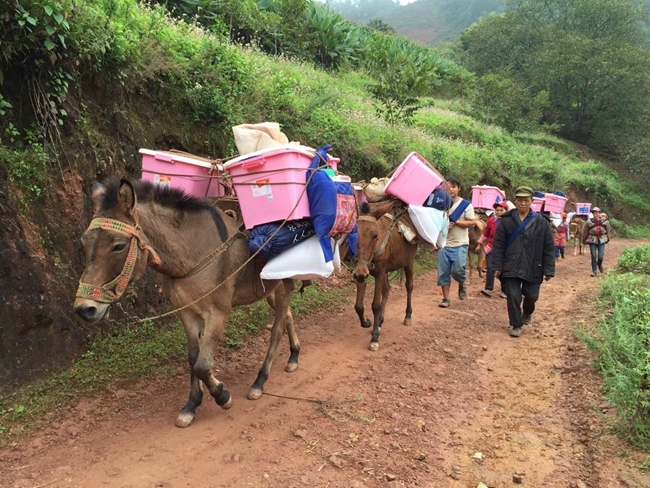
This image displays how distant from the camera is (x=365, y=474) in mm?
3242

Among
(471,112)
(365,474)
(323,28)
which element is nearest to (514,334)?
(365,474)

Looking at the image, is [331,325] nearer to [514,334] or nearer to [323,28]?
[514,334]

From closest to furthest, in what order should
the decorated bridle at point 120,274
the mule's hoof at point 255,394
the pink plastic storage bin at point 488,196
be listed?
the decorated bridle at point 120,274, the mule's hoof at point 255,394, the pink plastic storage bin at point 488,196

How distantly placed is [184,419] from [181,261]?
1.39 meters

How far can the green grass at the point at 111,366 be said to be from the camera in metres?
3.70

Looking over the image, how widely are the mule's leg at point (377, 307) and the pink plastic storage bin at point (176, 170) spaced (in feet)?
10.0

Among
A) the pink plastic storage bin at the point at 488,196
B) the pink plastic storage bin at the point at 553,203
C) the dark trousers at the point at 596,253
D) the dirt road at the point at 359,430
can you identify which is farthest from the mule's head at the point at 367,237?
the pink plastic storage bin at the point at 553,203

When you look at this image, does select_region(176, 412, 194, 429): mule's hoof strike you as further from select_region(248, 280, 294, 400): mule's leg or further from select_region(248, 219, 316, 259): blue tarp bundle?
select_region(248, 219, 316, 259): blue tarp bundle

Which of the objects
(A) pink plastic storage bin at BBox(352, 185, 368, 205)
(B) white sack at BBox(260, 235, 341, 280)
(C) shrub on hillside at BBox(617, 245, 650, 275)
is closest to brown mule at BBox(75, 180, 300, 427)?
(B) white sack at BBox(260, 235, 341, 280)

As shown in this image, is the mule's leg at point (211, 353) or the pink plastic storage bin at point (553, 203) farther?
the pink plastic storage bin at point (553, 203)

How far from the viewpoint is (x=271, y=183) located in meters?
3.89

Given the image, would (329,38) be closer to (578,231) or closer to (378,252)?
(578,231)

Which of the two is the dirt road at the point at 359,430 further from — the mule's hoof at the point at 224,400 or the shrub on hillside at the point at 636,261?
the shrub on hillside at the point at 636,261

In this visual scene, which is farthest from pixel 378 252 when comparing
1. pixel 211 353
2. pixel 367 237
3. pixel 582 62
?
pixel 582 62
